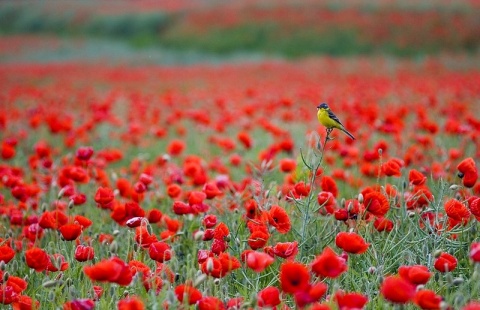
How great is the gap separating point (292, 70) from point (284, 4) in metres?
11.9

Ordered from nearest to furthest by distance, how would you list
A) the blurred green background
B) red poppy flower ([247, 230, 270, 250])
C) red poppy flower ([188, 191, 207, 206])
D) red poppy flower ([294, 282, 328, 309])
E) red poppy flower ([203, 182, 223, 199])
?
red poppy flower ([294, 282, 328, 309])
red poppy flower ([247, 230, 270, 250])
red poppy flower ([188, 191, 207, 206])
red poppy flower ([203, 182, 223, 199])
the blurred green background

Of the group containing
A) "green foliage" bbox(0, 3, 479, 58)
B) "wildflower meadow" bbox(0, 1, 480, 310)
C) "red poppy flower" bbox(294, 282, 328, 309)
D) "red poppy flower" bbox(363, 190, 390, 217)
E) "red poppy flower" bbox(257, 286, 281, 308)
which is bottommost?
"green foliage" bbox(0, 3, 479, 58)

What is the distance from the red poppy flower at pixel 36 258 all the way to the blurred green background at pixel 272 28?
18300mm

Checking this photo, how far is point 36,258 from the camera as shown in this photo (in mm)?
1626

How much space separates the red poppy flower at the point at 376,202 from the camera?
6.12ft

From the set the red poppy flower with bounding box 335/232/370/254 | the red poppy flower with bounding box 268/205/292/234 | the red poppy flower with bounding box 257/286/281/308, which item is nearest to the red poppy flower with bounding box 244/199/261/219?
the red poppy flower with bounding box 268/205/292/234

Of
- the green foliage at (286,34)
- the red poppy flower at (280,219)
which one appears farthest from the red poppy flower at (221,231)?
the green foliage at (286,34)

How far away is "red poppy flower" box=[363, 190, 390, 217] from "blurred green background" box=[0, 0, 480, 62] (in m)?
17.7

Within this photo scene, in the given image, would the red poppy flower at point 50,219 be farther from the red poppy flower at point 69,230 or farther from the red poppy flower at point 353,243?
the red poppy flower at point 353,243

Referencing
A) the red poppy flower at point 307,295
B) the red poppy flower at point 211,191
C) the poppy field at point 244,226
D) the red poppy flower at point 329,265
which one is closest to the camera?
the red poppy flower at point 307,295

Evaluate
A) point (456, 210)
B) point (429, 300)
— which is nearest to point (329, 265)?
point (429, 300)

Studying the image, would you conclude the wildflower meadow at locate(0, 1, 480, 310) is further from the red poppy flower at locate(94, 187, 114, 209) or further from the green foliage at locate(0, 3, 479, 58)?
the green foliage at locate(0, 3, 479, 58)

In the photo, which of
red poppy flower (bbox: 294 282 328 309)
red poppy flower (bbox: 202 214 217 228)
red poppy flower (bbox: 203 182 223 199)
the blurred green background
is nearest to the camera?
red poppy flower (bbox: 294 282 328 309)

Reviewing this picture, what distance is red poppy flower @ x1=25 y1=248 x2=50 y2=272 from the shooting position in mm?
1613
